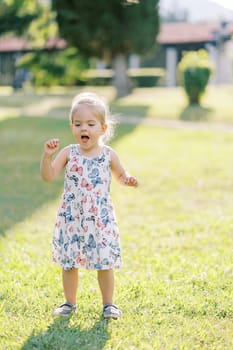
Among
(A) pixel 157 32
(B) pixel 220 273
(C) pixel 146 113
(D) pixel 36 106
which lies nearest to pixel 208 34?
(A) pixel 157 32

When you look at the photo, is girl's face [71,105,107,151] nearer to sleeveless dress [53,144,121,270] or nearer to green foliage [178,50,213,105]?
sleeveless dress [53,144,121,270]

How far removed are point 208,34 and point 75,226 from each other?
123 ft

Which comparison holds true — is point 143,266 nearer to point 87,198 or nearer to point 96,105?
point 87,198

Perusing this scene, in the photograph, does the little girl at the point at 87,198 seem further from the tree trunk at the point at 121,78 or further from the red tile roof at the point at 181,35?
the red tile roof at the point at 181,35

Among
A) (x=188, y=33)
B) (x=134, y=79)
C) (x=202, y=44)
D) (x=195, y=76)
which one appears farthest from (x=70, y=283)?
(x=188, y=33)

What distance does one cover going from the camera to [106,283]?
4.00 meters

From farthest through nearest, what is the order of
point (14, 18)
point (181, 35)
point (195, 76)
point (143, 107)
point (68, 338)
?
point (181, 35), point (143, 107), point (195, 76), point (14, 18), point (68, 338)

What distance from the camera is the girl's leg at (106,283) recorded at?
3971 mm

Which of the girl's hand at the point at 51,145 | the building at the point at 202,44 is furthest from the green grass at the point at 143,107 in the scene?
the girl's hand at the point at 51,145

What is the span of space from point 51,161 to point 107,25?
2050cm

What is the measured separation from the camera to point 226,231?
6.28 meters

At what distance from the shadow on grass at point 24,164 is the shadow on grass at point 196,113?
90.0 inches

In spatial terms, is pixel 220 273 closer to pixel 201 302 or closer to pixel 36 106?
pixel 201 302

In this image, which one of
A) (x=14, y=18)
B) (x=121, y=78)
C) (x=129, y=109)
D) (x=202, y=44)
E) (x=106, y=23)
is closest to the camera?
(x=14, y=18)
